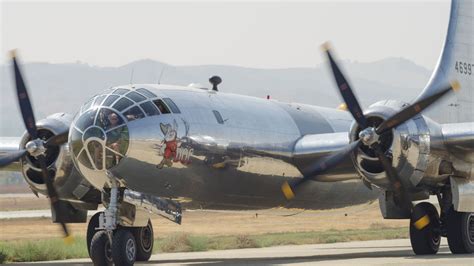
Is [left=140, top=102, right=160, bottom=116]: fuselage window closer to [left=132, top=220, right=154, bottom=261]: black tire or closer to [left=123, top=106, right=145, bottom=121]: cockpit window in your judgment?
[left=123, top=106, right=145, bottom=121]: cockpit window

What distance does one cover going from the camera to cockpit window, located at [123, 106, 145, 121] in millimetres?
22109

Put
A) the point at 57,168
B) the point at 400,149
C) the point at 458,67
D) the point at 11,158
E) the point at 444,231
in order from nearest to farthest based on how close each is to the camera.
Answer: the point at 400,149 → the point at 11,158 → the point at 57,168 → the point at 444,231 → the point at 458,67

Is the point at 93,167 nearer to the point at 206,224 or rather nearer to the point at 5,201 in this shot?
the point at 206,224

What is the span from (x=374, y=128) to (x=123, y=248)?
21.3 feet

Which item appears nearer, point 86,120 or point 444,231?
point 86,120

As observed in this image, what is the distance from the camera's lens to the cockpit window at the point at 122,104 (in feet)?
72.7

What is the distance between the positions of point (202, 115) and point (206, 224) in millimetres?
28591

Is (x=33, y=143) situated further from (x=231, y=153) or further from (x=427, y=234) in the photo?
(x=427, y=234)

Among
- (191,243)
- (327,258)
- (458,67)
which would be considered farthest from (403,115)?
(191,243)

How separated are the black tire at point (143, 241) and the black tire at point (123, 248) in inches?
181

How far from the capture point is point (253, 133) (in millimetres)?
25578

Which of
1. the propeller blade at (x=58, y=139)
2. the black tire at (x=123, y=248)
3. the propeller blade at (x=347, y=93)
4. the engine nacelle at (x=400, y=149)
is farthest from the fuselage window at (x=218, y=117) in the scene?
the black tire at (x=123, y=248)

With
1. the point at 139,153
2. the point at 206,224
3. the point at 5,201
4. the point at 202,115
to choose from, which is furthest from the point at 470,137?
the point at 5,201

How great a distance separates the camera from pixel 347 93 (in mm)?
24562
